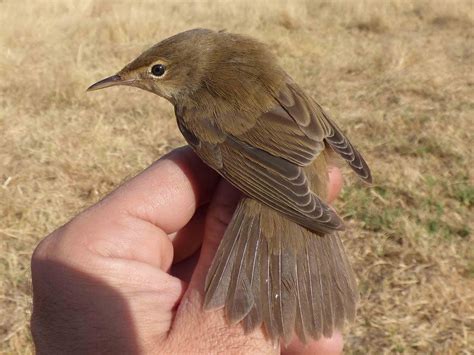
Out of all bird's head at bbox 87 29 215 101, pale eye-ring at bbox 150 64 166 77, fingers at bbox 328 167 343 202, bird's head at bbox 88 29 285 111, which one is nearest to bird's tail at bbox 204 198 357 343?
fingers at bbox 328 167 343 202

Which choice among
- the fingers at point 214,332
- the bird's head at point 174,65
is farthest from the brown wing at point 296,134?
the fingers at point 214,332

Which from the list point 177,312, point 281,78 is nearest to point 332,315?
point 177,312

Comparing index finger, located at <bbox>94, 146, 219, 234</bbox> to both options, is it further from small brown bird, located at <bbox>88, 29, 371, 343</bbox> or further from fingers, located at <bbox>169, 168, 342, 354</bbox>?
fingers, located at <bbox>169, 168, 342, 354</bbox>

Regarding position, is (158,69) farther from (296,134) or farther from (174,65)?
(296,134)

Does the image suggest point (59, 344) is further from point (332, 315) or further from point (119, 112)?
point (119, 112)

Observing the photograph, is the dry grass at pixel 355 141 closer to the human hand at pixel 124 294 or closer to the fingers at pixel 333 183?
the fingers at pixel 333 183

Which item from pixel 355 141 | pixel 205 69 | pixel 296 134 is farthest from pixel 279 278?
pixel 355 141
